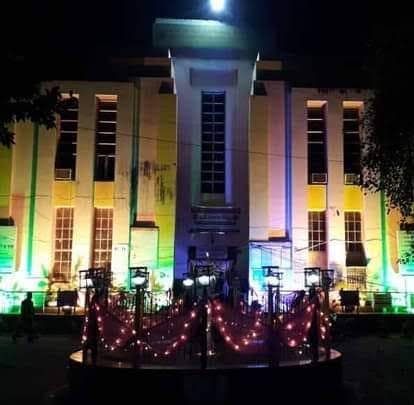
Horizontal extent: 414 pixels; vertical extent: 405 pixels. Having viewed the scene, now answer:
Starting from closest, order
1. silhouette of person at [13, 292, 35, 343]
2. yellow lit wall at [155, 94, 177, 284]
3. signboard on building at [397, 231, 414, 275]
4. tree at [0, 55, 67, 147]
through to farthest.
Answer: tree at [0, 55, 67, 147], silhouette of person at [13, 292, 35, 343], signboard on building at [397, 231, 414, 275], yellow lit wall at [155, 94, 177, 284]

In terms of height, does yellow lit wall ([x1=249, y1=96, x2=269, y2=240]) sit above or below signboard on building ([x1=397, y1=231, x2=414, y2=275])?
above

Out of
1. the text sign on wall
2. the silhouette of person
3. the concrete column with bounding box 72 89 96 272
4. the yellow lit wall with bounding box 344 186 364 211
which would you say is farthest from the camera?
the yellow lit wall with bounding box 344 186 364 211

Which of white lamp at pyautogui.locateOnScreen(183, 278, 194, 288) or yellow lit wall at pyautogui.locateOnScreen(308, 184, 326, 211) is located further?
yellow lit wall at pyautogui.locateOnScreen(308, 184, 326, 211)

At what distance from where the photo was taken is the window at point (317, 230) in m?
29.2

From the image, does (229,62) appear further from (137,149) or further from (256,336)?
(256,336)

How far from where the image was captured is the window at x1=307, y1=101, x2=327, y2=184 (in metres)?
29.7

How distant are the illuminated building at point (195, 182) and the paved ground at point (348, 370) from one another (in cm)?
703

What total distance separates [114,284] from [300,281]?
8.46 m

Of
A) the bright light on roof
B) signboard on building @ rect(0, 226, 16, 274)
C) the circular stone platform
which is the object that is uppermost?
the bright light on roof

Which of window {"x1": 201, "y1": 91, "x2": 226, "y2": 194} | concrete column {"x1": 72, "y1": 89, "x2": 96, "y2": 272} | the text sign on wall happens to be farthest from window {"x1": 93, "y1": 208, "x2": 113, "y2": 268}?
window {"x1": 201, "y1": 91, "x2": 226, "y2": 194}

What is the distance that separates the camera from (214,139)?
2853 centimetres

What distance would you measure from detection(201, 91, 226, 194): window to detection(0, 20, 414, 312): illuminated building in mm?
66

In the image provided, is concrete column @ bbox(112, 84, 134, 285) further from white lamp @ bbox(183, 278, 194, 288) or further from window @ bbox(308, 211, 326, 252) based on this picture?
window @ bbox(308, 211, 326, 252)

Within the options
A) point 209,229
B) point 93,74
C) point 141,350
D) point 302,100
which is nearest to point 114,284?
point 209,229
